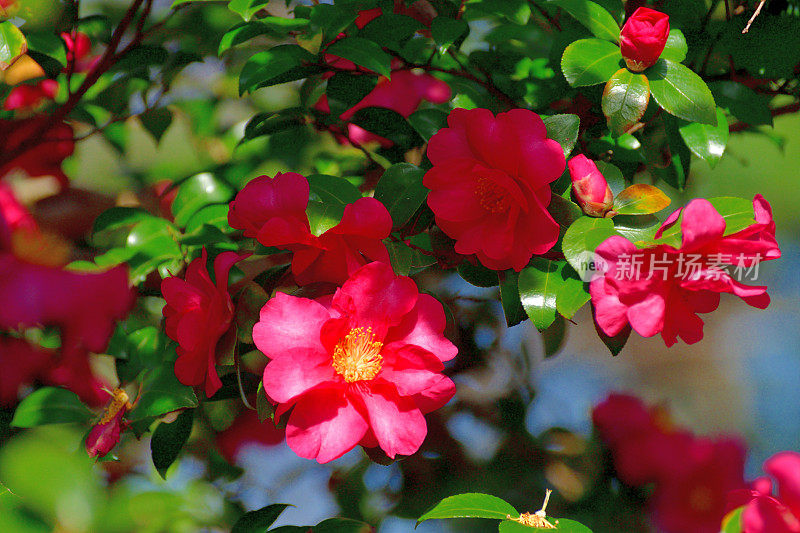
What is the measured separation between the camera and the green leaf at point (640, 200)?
61 centimetres

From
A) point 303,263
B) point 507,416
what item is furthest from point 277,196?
point 507,416

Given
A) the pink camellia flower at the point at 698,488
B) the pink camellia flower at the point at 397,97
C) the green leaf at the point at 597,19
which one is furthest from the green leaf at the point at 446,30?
the pink camellia flower at the point at 698,488

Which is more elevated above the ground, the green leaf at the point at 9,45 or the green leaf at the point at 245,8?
the green leaf at the point at 245,8

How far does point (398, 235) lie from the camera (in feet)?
2.28

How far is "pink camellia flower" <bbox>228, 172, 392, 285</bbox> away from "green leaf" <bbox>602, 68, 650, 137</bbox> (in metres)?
0.26

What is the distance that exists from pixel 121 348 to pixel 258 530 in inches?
13.3

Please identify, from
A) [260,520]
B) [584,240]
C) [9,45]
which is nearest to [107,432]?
[260,520]

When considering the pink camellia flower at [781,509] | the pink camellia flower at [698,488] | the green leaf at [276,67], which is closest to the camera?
the pink camellia flower at [781,509]

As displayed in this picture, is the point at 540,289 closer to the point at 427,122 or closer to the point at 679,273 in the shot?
the point at 679,273

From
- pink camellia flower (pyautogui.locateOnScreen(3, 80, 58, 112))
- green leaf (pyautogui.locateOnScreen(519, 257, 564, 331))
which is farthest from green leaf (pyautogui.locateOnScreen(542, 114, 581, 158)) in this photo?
pink camellia flower (pyautogui.locateOnScreen(3, 80, 58, 112))

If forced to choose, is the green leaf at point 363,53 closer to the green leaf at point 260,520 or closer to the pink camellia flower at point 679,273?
the pink camellia flower at point 679,273

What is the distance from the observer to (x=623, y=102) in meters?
0.64

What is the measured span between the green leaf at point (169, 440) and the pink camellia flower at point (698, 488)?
0.93 meters

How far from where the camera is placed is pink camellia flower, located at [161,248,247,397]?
61 cm
